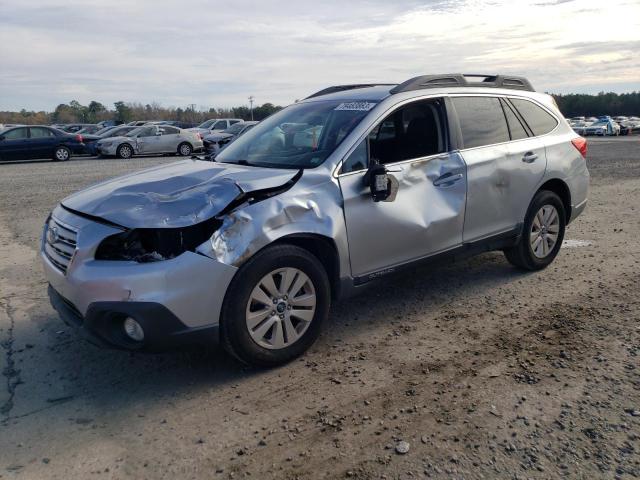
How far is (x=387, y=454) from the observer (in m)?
Answer: 2.85

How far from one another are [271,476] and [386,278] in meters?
1.95

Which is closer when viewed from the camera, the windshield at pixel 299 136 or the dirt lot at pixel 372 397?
the dirt lot at pixel 372 397

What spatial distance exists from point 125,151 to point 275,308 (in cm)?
2185

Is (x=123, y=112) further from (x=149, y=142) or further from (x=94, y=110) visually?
(x=149, y=142)

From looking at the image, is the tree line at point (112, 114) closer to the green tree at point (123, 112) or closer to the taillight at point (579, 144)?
the green tree at point (123, 112)

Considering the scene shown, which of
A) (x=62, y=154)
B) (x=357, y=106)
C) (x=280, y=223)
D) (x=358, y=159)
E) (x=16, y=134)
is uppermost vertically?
(x=357, y=106)

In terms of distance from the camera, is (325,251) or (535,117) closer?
(325,251)

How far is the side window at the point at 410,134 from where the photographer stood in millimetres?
4375

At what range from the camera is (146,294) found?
3266 millimetres

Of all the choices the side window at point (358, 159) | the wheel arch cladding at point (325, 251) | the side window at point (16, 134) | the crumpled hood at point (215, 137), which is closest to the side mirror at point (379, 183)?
the side window at point (358, 159)

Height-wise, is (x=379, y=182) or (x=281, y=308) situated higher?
(x=379, y=182)

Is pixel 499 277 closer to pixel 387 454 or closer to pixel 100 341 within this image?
pixel 387 454

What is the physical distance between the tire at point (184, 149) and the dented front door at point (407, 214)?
21243 mm

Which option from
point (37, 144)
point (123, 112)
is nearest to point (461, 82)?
point (37, 144)
